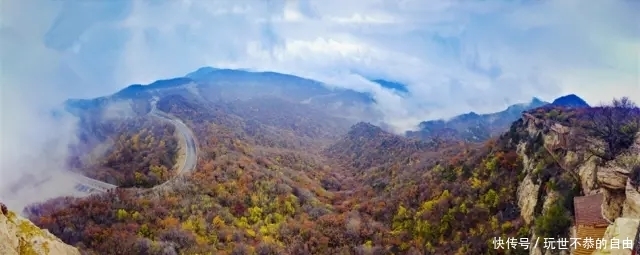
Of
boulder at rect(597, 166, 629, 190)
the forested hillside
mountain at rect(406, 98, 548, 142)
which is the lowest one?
the forested hillside

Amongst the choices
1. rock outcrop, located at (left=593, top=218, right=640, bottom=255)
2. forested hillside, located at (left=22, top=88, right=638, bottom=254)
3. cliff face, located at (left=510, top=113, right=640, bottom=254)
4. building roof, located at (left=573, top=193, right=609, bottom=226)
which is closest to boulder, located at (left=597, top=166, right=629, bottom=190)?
cliff face, located at (left=510, top=113, right=640, bottom=254)

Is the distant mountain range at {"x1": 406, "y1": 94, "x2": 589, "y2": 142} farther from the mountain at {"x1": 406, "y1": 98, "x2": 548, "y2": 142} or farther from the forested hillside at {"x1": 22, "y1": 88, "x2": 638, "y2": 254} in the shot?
the forested hillside at {"x1": 22, "y1": 88, "x2": 638, "y2": 254}

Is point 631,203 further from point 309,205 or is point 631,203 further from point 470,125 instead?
point 470,125

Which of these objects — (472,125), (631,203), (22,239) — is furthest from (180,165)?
(472,125)

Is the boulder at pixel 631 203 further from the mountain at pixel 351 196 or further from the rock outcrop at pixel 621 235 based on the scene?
the rock outcrop at pixel 621 235

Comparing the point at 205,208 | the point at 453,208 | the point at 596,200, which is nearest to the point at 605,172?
the point at 596,200

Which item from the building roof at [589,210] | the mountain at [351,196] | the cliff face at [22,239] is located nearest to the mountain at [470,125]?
the mountain at [351,196]
